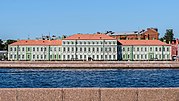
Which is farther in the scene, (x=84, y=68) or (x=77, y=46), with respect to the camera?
(x=77, y=46)

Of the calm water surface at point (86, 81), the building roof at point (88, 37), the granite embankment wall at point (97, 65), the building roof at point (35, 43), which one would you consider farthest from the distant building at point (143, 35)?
the calm water surface at point (86, 81)

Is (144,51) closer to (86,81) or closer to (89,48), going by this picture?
(89,48)

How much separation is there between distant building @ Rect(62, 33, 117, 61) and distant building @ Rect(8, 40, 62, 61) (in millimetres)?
2747

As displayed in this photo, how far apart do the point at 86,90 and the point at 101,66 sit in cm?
6459

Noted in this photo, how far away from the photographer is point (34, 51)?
107125 millimetres

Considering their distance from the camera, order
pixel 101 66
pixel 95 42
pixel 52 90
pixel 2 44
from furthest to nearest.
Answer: pixel 2 44, pixel 95 42, pixel 101 66, pixel 52 90

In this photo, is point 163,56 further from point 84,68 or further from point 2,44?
point 2,44

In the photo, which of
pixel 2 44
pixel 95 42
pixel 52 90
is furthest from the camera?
pixel 2 44

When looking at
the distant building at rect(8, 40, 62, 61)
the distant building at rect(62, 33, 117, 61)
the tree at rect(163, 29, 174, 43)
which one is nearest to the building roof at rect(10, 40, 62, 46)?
the distant building at rect(8, 40, 62, 61)

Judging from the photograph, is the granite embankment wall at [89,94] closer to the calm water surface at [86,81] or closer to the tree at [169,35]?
the calm water surface at [86,81]

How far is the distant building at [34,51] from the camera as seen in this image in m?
107

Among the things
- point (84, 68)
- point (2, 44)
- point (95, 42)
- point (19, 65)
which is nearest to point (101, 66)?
point (84, 68)

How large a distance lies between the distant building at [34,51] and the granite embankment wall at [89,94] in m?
95.6

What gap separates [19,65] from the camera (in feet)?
255
